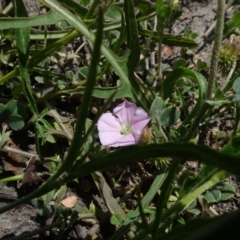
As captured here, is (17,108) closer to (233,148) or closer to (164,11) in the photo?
(164,11)

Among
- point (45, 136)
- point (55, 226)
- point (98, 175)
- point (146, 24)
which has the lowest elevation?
point (55, 226)

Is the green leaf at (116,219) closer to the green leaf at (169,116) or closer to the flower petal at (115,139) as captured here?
the flower petal at (115,139)

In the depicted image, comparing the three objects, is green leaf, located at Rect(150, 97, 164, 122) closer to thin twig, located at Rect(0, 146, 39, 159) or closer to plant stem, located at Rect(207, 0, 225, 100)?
plant stem, located at Rect(207, 0, 225, 100)

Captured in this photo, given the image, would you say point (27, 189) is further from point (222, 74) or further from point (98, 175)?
point (222, 74)

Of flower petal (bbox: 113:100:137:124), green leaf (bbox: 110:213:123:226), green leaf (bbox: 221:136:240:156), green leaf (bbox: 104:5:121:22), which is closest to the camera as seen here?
green leaf (bbox: 221:136:240:156)

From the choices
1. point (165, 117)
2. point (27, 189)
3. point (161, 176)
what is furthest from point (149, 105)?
point (27, 189)

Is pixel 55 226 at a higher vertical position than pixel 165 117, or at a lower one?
lower

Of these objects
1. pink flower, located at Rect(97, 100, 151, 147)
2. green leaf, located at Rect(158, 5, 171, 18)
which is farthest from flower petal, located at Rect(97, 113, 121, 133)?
green leaf, located at Rect(158, 5, 171, 18)
